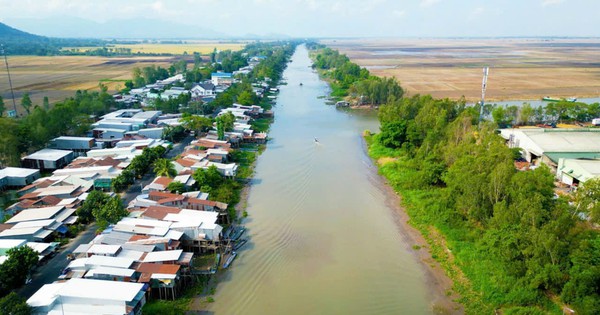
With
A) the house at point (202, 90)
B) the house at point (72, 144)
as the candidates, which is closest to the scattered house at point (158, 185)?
the house at point (72, 144)

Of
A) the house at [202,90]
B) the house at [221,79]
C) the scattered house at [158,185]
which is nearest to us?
the scattered house at [158,185]

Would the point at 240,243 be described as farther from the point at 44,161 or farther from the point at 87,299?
the point at 44,161

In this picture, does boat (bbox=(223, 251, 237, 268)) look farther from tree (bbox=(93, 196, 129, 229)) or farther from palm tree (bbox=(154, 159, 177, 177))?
palm tree (bbox=(154, 159, 177, 177))

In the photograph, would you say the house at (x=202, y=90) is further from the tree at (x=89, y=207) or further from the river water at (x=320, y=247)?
the tree at (x=89, y=207)

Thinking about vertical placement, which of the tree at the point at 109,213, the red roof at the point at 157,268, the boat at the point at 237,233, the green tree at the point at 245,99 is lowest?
the boat at the point at 237,233

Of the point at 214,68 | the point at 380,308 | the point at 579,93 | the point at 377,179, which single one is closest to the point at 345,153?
the point at 377,179

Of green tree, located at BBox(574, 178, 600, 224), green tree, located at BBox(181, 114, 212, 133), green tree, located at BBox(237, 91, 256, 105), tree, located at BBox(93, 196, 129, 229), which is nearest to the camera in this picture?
green tree, located at BBox(574, 178, 600, 224)

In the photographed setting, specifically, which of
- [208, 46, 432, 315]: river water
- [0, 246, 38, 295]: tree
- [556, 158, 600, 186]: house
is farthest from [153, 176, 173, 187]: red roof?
[556, 158, 600, 186]: house

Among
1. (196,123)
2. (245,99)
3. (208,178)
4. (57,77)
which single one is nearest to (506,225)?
(208,178)

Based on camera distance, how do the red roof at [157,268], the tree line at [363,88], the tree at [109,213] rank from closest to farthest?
the red roof at [157,268] < the tree at [109,213] < the tree line at [363,88]
